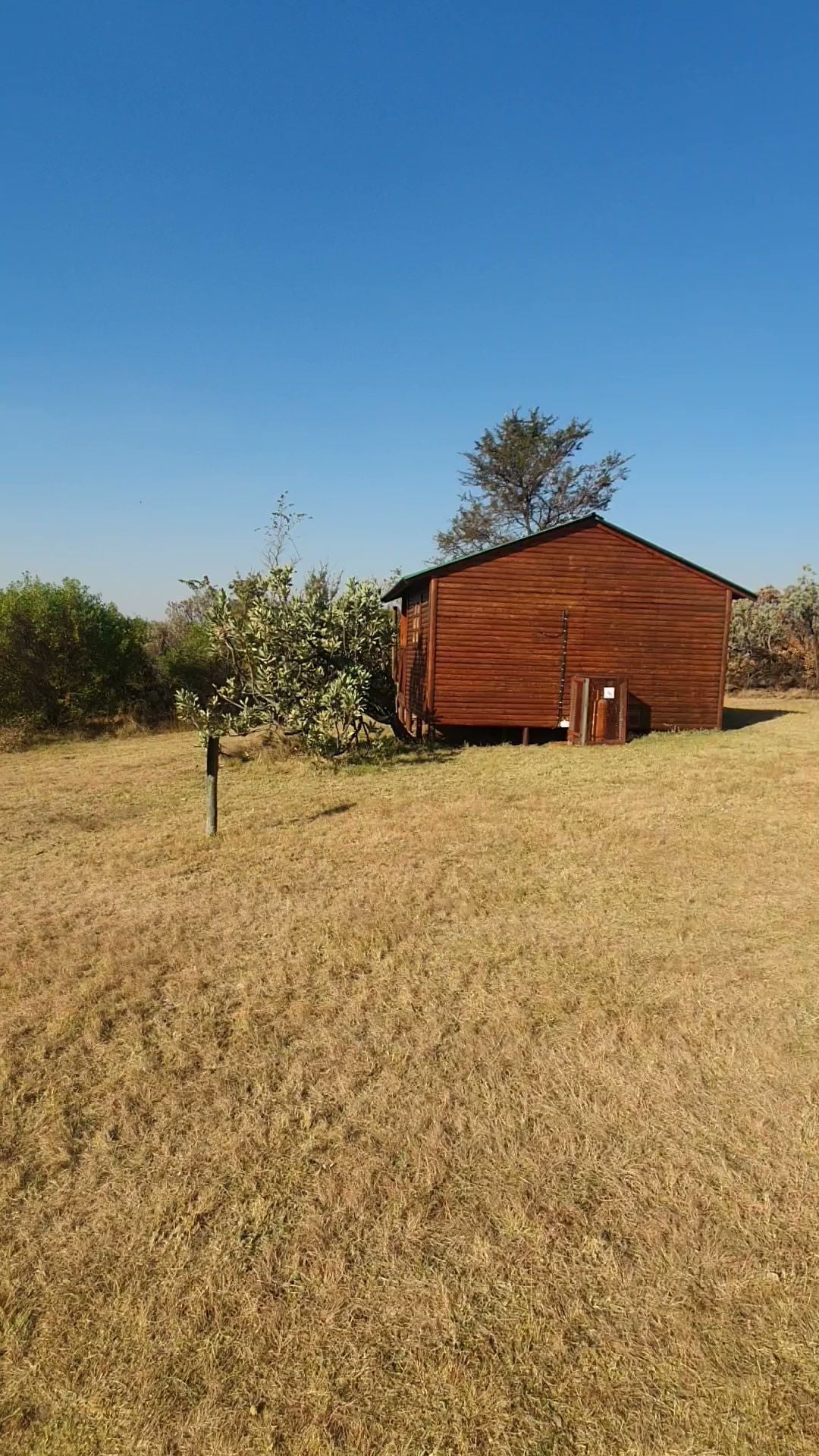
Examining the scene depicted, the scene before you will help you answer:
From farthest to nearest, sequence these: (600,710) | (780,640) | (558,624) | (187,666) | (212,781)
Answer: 1. (780,640)
2. (187,666)
3. (558,624)
4. (600,710)
5. (212,781)

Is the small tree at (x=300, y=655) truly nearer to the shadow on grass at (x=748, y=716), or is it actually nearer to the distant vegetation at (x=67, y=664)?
the distant vegetation at (x=67, y=664)

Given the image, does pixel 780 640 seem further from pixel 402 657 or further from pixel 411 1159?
pixel 411 1159

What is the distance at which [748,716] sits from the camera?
1842 cm

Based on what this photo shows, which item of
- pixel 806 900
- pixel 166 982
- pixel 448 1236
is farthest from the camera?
pixel 806 900

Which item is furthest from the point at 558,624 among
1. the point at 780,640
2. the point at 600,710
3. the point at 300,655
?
the point at 780,640

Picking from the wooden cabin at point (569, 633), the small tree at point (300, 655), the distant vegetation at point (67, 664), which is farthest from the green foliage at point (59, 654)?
the wooden cabin at point (569, 633)

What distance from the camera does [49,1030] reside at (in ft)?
13.1

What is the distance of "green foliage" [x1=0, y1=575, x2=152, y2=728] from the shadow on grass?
14656 millimetres

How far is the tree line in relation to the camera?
40.8 ft

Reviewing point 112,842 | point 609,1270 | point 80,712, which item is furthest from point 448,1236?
point 80,712

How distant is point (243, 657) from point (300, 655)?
4.91 ft

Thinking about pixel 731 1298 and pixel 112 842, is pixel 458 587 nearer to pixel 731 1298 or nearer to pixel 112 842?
pixel 112 842

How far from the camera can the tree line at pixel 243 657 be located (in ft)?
40.8

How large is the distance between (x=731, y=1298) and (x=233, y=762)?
11.3 m
